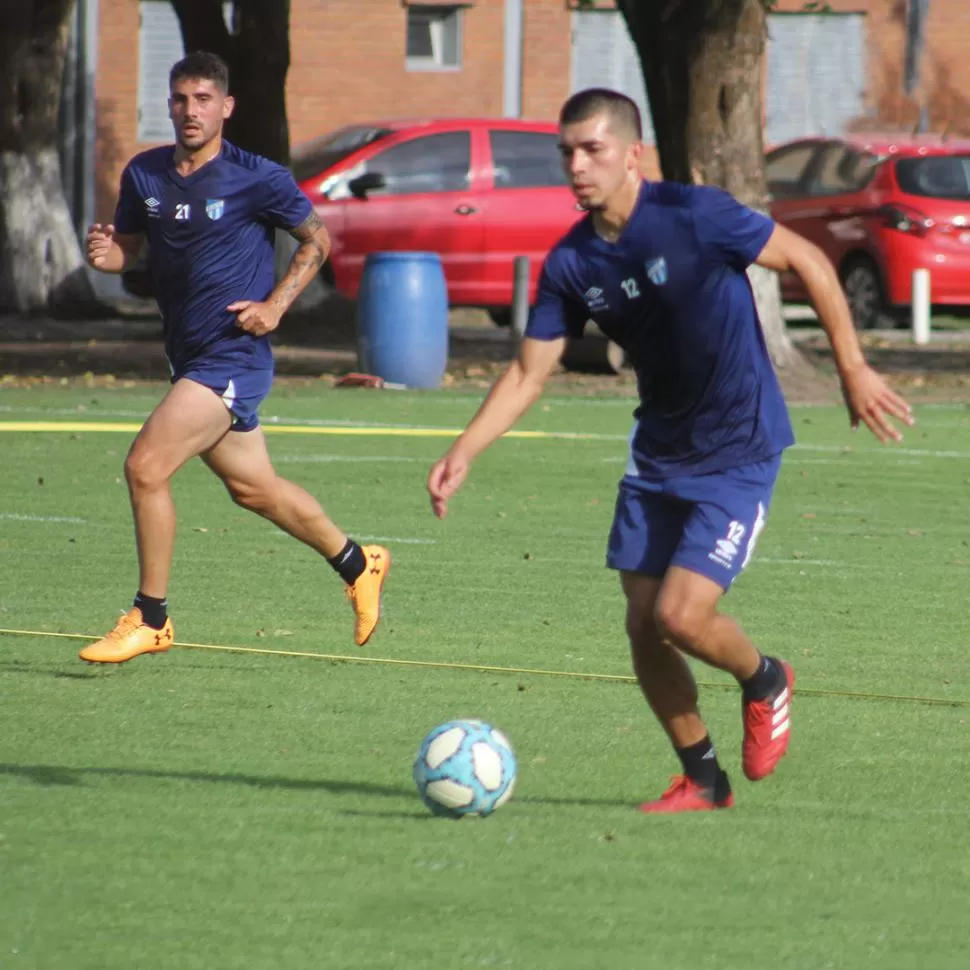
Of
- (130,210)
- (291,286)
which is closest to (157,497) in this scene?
(291,286)

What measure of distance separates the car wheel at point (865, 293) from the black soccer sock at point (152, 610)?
59.8ft

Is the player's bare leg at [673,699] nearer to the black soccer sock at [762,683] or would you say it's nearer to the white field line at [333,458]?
the black soccer sock at [762,683]

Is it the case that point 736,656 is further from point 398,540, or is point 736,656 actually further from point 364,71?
point 364,71

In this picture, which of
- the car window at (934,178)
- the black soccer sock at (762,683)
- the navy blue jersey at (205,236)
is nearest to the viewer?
the black soccer sock at (762,683)

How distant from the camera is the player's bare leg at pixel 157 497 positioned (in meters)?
7.95

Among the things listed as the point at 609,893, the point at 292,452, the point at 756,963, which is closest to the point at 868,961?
the point at 756,963

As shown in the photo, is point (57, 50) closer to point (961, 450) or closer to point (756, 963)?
point (961, 450)

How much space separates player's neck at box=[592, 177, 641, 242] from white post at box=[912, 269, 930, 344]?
1901cm

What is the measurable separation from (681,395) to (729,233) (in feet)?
1.48

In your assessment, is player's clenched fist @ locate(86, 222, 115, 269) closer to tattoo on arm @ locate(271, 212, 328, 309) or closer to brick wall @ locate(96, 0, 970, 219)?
tattoo on arm @ locate(271, 212, 328, 309)

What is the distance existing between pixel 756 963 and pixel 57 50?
23.2 meters

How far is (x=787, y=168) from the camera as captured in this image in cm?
2719

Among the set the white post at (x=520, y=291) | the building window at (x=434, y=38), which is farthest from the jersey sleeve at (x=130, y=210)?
the building window at (x=434, y=38)

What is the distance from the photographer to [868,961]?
15.4 feet
